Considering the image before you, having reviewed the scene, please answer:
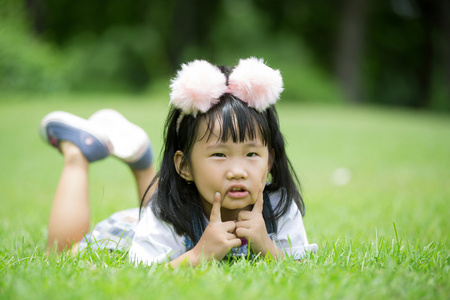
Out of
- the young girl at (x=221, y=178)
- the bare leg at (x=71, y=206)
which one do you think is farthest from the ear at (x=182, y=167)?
the bare leg at (x=71, y=206)

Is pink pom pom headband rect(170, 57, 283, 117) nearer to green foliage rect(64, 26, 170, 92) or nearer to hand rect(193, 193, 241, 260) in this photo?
hand rect(193, 193, 241, 260)

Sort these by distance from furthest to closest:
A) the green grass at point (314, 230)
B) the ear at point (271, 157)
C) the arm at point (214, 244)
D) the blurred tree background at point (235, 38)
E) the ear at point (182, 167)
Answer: the blurred tree background at point (235, 38)
the ear at point (271, 157)
the ear at point (182, 167)
the arm at point (214, 244)
the green grass at point (314, 230)

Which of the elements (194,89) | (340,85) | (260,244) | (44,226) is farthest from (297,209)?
(340,85)

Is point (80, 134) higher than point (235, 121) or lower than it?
lower

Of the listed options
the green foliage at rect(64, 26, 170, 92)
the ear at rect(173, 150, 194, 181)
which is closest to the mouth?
the ear at rect(173, 150, 194, 181)

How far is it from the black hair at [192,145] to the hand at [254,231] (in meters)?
0.20

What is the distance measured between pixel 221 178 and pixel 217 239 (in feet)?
0.84

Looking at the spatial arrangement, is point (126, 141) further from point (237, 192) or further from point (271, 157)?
point (237, 192)

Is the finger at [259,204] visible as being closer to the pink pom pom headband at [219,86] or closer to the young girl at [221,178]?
the young girl at [221,178]

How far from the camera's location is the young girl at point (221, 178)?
2025 mm

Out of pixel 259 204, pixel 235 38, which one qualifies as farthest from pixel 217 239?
pixel 235 38

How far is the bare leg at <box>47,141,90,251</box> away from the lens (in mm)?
2559

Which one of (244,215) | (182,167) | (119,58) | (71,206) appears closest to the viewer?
(244,215)

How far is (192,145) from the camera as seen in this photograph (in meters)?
2.12
